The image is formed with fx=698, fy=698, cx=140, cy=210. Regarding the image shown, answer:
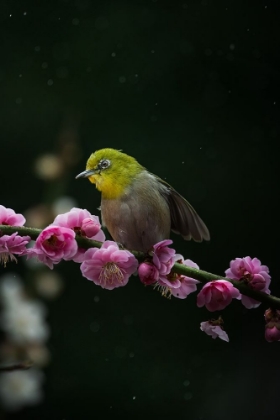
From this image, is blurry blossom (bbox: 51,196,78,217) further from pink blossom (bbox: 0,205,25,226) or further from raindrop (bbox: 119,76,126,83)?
raindrop (bbox: 119,76,126,83)

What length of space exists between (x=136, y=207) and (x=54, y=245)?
39 centimetres

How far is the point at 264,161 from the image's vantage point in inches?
123

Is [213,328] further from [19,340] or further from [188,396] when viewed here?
[188,396]

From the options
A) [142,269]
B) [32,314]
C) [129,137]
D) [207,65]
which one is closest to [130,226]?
[142,269]

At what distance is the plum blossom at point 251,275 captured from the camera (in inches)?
34.4

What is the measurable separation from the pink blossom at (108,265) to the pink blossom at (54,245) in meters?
0.02

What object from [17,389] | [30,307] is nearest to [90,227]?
[30,307]

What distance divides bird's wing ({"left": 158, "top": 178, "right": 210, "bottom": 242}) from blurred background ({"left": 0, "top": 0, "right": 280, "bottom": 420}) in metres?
1.13

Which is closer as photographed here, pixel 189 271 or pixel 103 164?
pixel 189 271

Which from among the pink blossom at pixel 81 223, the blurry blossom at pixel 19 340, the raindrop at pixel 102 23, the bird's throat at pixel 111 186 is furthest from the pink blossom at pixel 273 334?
the raindrop at pixel 102 23

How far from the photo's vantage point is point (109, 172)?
1.19m

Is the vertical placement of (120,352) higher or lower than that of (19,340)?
lower

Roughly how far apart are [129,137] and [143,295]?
67 centimetres

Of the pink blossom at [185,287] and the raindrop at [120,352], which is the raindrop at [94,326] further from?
the pink blossom at [185,287]
